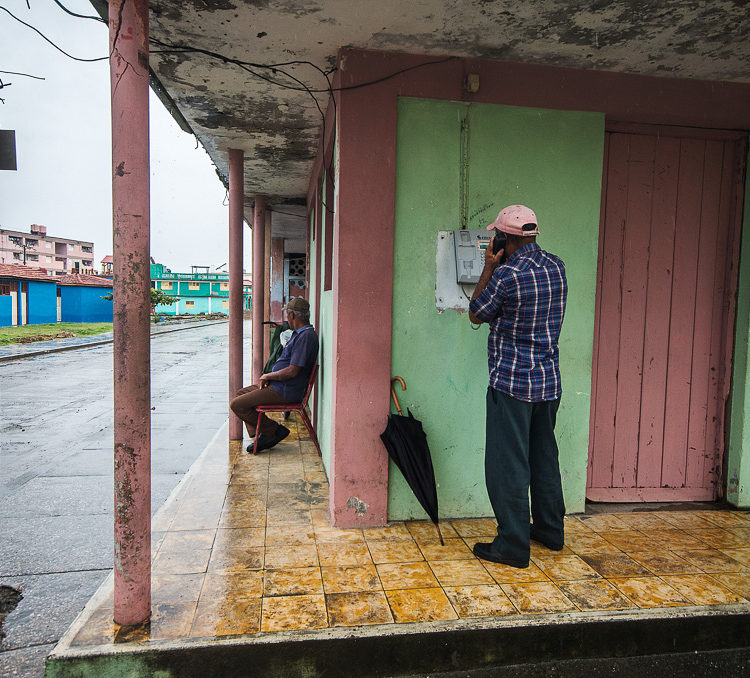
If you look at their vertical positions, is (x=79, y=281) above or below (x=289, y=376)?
above

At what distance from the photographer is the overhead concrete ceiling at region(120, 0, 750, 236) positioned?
312 centimetres

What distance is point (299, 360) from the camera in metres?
5.54

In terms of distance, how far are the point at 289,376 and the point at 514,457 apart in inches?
112

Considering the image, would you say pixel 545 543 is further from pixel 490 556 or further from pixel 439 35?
pixel 439 35

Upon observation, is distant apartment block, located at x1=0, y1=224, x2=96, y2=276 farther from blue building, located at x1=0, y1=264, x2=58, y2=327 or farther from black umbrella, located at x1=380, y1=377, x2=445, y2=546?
black umbrella, located at x1=380, y1=377, x2=445, y2=546

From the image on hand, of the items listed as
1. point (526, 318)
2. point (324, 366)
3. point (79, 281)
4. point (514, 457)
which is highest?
point (79, 281)

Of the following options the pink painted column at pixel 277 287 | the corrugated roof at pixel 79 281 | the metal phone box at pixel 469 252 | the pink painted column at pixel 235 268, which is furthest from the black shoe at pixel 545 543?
the corrugated roof at pixel 79 281

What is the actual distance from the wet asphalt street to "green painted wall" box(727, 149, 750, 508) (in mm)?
4611

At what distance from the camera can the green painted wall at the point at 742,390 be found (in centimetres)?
429

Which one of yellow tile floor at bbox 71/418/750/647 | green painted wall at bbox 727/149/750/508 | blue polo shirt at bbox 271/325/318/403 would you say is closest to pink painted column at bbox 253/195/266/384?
blue polo shirt at bbox 271/325/318/403

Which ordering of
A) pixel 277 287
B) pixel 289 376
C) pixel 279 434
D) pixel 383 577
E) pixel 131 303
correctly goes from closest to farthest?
1. pixel 131 303
2. pixel 383 577
3. pixel 289 376
4. pixel 279 434
5. pixel 277 287

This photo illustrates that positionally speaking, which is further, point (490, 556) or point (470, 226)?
point (470, 226)

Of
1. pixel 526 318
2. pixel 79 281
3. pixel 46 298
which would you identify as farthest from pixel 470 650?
pixel 79 281

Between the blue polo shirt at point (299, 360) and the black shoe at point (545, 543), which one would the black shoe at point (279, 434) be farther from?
the black shoe at point (545, 543)
